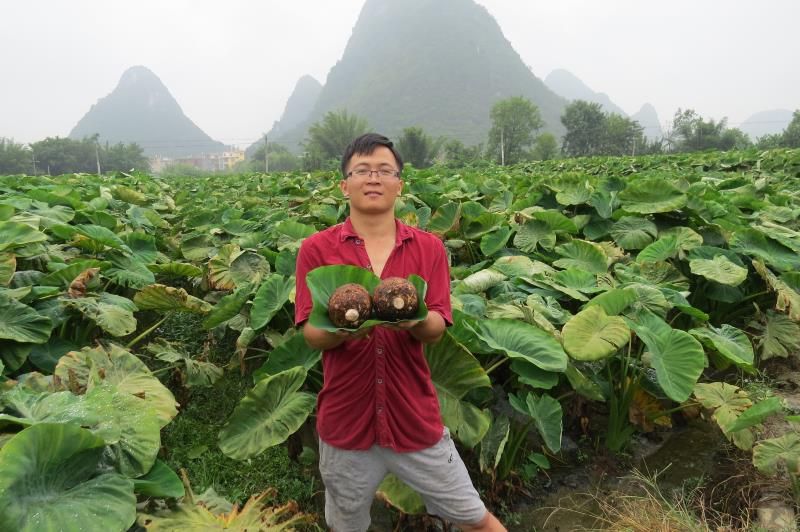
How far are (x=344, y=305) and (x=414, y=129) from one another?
124ft

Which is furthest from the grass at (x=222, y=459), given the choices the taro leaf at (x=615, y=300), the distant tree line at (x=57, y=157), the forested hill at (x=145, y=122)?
the forested hill at (x=145, y=122)

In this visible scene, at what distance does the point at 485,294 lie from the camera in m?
2.87

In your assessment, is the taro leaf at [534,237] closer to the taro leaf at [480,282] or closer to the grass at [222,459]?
the taro leaf at [480,282]

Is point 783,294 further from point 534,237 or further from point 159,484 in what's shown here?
point 159,484

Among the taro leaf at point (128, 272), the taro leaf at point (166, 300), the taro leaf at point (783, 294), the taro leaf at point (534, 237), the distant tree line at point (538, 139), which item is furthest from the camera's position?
the distant tree line at point (538, 139)

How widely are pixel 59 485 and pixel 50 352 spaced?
4.99 ft

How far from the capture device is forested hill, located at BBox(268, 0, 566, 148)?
96.1 meters

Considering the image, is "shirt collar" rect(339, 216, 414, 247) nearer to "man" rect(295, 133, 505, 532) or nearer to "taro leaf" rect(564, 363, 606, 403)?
"man" rect(295, 133, 505, 532)

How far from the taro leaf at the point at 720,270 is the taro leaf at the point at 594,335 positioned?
106 centimetres

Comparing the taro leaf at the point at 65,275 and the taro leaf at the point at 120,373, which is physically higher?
the taro leaf at the point at 65,275

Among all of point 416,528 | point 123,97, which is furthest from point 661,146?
point 123,97

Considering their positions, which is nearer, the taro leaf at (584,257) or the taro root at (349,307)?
the taro root at (349,307)

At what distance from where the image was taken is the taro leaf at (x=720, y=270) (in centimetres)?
283

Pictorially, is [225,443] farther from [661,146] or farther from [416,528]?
[661,146]
